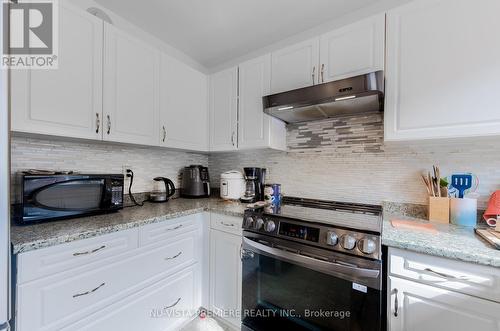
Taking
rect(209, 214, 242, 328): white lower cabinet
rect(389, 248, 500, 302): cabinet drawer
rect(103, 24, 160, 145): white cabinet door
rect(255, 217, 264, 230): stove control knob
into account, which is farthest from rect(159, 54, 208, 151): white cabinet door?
rect(389, 248, 500, 302): cabinet drawer

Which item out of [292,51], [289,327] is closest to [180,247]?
[289,327]

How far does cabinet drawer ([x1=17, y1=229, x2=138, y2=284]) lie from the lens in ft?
2.83

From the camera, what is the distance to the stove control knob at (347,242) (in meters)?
1.00

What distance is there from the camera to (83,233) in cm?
100

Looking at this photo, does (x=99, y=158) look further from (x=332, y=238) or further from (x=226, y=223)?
(x=332, y=238)

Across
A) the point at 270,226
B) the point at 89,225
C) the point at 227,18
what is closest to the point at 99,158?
the point at 89,225

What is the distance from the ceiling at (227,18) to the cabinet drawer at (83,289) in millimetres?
1736

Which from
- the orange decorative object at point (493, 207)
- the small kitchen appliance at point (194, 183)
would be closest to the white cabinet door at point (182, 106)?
the small kitchen appliance at point (194, 183)

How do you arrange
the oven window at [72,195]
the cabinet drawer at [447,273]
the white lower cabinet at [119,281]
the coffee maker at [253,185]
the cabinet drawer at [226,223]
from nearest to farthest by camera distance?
the cabinet drawer at [447,273]
the white lower cabinet at [119,281]
the oven window at [72,195]
the cabinet drawer at [226,223]
the coffee maker at [253,185]

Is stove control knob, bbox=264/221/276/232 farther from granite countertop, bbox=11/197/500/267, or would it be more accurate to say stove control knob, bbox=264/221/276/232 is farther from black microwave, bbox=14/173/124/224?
black microwave, bbox=14/173/124/224

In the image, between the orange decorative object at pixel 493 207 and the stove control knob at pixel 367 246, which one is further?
the orange decorative object at pixel 493 207

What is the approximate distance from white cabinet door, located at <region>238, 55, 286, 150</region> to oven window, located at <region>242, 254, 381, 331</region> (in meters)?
0.93

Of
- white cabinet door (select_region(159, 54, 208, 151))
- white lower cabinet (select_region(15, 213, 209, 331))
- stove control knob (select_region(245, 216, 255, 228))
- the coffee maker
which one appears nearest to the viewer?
white lower cabinet (select_region(15, 213, 209, 331))

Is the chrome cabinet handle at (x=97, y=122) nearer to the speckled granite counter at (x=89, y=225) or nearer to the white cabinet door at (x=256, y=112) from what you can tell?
the speckled granite counter at (x=89, y=225)
